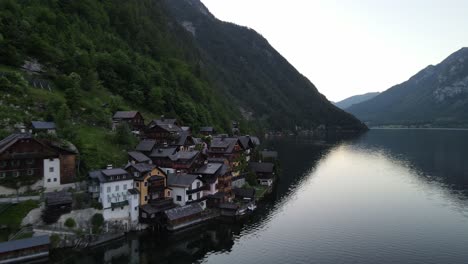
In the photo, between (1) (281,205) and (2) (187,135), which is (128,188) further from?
(1) (281,205)

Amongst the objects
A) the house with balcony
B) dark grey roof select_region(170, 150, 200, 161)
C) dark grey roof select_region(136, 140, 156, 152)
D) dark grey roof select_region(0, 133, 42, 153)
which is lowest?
dark grey roof select_region(170, 150, 200, 161)

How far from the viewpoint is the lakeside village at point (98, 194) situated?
4625cm

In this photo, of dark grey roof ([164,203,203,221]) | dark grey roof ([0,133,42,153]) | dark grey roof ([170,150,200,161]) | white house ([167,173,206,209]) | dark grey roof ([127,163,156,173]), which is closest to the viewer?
dark grey roof ([0,133,42,153])

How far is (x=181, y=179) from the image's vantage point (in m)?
60.7

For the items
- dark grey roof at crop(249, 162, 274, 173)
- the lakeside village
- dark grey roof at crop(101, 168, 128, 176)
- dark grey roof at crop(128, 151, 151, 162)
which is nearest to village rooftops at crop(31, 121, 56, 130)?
the lakeside village

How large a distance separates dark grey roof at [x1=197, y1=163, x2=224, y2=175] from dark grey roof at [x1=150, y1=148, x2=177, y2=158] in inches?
259

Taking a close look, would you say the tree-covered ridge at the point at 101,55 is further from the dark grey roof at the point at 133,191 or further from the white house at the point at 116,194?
the dark grey roof at the point at 133,191

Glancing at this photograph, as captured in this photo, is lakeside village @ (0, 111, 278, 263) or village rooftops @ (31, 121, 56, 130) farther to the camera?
village rooftops @ (31, 121, 56, 130)

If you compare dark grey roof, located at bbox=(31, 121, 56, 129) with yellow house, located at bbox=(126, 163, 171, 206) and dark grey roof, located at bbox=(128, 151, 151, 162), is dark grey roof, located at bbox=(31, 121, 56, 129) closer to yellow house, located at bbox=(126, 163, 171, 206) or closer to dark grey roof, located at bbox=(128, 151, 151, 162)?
dark grey roof, located at bbox=(128, 151, 151, 162)

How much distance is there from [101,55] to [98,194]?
215ft

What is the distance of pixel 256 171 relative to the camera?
282 ft

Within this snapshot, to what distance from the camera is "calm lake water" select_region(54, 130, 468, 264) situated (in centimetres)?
4659

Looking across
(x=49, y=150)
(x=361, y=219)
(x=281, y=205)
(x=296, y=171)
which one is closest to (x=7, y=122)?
(x=49, y=150)

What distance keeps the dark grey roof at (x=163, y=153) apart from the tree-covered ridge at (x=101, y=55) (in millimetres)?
16637
